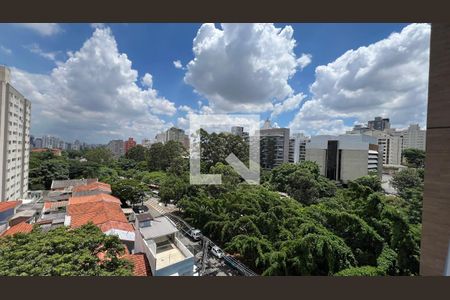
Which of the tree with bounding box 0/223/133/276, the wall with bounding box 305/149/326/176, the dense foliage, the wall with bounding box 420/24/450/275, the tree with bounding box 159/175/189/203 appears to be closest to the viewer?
the wall with bounding box 420/24/450/275

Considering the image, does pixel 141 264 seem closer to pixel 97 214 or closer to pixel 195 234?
pixel 195 234

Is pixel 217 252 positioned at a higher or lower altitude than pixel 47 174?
lower

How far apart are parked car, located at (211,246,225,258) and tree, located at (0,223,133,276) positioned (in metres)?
2.66

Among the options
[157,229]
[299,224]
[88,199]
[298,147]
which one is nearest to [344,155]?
[298,147]

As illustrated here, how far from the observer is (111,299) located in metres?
1.32

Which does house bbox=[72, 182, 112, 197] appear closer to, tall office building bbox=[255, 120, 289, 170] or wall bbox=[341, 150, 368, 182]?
tall office building bbox=[255, 120, 289, 170]

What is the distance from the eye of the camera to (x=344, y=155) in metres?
14.6

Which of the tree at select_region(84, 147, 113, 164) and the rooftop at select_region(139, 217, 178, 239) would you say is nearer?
the rooftop at select_region(139, 217, 178, 239)

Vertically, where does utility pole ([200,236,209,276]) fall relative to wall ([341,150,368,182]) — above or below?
below

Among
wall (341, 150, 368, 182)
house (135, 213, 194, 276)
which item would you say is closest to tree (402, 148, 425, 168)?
A: wall (341, 150, 368, 182)

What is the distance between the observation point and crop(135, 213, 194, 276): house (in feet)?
11.7

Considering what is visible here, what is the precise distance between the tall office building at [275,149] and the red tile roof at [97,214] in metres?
9.85

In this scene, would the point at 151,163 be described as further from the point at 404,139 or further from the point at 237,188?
the point at 404,139

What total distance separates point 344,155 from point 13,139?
775 inches
